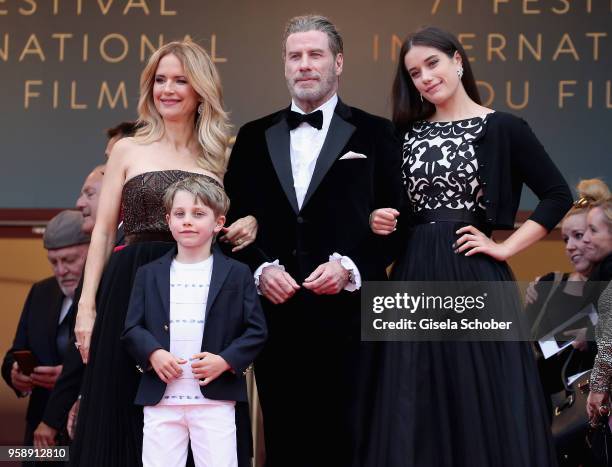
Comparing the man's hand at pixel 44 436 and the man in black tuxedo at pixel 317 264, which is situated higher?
the man in black tuxedo at pixel 317 264

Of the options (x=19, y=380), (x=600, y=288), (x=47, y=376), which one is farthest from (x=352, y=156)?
(x=19, y=380)

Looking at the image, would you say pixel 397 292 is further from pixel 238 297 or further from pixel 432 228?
pixel 238 297

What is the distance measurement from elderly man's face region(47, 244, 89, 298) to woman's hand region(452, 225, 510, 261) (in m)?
2.34

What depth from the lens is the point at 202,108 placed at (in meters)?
4.64

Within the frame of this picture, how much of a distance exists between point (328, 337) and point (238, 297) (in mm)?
459

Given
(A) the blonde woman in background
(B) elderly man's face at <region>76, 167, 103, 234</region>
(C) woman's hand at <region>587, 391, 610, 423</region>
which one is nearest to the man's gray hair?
(A) the blonde woman in background

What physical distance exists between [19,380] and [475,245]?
265 centimetres

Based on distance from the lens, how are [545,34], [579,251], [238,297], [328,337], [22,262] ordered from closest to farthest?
[238,297], [328,337], [579,251], [545,34], [22,262]

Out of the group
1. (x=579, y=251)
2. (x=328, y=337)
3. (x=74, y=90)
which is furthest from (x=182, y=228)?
(x=74, y=90)

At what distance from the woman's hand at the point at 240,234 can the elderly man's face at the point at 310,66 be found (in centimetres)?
57

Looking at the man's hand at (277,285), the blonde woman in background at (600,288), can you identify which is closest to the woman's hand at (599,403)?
the blonde woman in background at (600,288)

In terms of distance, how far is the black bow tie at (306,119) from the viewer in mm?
4453

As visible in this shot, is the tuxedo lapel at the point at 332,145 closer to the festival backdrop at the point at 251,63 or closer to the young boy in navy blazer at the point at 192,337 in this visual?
the young boy in navy blazer at the point at 192,337

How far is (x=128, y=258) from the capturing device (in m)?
4.33
